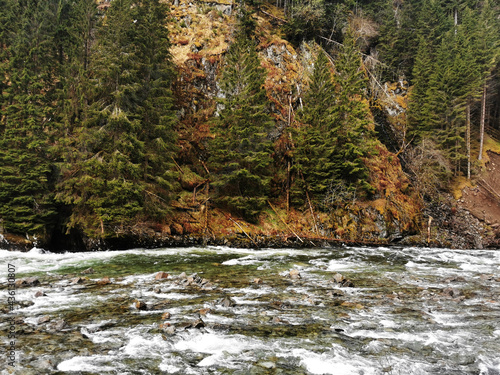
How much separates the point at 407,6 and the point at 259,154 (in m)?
43.8

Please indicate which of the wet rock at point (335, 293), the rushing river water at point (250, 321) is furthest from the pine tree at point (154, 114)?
the wet rock at point (335, 293)

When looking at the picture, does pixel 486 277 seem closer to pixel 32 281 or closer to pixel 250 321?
pixel 250 321

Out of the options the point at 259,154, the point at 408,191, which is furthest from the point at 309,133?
the point at 408,191

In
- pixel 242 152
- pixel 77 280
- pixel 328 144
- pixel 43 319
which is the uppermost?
pixel 328 144

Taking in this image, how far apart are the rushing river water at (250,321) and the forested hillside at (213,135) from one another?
5928 mm

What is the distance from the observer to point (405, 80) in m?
41.1

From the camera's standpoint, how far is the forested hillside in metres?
17.4

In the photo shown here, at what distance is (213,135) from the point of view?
25719mm

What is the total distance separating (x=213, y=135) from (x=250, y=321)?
2045 centimetres

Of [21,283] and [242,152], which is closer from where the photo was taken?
[21,283]

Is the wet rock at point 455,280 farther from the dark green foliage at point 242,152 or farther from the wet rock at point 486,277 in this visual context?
the dark green foliage at point 242,152

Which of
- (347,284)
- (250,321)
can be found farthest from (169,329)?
(347,284)

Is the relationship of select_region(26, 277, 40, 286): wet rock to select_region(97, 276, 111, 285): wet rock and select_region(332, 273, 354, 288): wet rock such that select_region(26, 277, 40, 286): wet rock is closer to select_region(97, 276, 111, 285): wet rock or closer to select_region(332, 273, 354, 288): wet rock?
select_region(97, 276, 111, 285): wet rock

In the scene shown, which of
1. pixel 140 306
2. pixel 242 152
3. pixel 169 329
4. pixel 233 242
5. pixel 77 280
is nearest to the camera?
pixel 169 329
